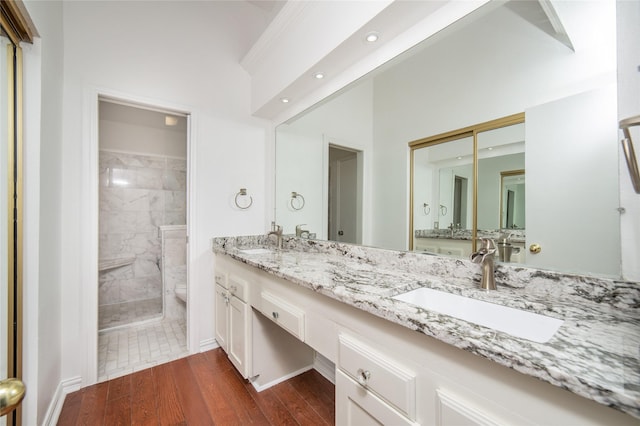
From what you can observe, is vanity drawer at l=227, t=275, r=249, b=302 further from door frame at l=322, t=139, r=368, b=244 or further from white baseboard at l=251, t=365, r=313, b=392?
door frame at l=322, t=139, r=368, b=244

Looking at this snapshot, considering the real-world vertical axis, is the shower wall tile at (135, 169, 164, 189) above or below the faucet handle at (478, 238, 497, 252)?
above

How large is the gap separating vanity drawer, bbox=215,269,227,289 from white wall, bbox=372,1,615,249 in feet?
3.90

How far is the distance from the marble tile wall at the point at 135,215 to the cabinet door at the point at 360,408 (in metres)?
3.26

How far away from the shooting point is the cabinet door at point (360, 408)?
787 millimetres

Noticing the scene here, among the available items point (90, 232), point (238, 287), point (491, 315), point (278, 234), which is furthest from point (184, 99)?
point (491, 315)

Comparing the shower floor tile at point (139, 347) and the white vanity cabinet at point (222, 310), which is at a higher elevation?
the white vanity cabinet at point (222, 310)

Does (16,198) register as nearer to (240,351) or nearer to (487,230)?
(240,351)

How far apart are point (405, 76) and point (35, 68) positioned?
181cm

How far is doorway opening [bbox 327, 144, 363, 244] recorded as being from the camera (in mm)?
1854

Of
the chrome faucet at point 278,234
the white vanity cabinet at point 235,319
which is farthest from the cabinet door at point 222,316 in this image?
the chrome faucet at point 278,234

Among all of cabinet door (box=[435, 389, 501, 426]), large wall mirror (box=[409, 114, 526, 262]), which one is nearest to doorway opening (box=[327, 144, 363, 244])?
large wall mirror (box=[409, 114, 526, 262])

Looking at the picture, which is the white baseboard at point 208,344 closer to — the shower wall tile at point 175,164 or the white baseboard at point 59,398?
the white baseboard at point 59,398

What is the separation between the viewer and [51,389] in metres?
1.50

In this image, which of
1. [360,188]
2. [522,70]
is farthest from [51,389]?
[522,70]
